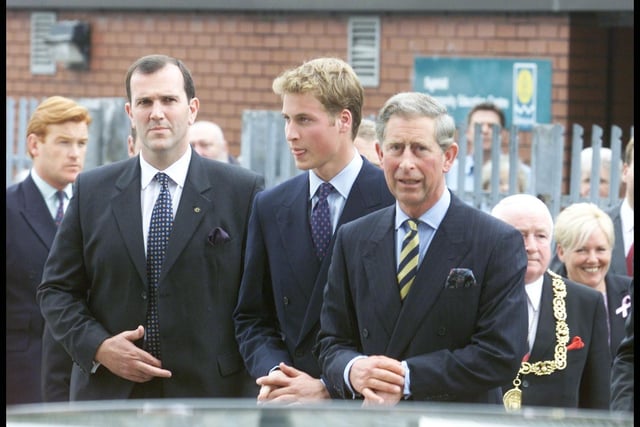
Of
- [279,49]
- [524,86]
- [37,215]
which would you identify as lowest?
[37,215]

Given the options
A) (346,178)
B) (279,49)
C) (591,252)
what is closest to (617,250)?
(591,252)

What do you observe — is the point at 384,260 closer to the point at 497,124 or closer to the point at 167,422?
the point at 167,422

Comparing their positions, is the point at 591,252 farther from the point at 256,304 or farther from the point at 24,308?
the point at 24,308

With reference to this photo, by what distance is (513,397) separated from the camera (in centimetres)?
529

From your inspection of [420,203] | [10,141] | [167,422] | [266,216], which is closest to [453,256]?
[420,203]

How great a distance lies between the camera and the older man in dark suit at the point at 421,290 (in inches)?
172

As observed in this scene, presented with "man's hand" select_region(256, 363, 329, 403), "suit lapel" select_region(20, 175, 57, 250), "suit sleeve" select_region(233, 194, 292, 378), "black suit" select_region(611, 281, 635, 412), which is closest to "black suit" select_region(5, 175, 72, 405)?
"suit lapel" select_region(20, 175, 57, 250)

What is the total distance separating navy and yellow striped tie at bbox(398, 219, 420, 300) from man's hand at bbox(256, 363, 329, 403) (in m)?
0.47

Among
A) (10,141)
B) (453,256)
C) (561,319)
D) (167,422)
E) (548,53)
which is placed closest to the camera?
(167,422)

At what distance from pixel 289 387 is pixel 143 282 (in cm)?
72

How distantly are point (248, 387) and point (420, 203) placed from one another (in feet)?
3.86

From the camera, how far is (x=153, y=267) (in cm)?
514

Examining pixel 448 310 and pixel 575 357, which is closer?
pixel 448 310

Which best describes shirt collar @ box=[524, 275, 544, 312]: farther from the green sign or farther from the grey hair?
the green sign
